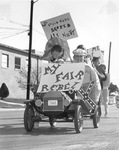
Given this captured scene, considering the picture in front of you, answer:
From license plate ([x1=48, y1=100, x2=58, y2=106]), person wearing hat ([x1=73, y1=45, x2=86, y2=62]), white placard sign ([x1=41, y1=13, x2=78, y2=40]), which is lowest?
license plate ([x1=48, y1=100, x2=58, y2=106])

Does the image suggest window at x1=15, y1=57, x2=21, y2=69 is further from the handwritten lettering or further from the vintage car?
the handwritten lettering

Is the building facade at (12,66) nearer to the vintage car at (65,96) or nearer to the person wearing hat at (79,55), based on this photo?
the person wearing hat at (79,55)

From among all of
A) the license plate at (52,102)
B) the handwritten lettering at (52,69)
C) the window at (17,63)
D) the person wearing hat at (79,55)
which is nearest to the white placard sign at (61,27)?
the person wearing hat at (79,55)

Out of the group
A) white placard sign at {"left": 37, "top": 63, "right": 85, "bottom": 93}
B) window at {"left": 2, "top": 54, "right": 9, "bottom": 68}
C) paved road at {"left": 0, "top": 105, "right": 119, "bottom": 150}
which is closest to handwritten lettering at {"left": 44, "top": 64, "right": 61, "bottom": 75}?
white placard sign at {"left": 37, "top": 63, "right": 85, "bottom": 93}

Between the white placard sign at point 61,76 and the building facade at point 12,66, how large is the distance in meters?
34.9

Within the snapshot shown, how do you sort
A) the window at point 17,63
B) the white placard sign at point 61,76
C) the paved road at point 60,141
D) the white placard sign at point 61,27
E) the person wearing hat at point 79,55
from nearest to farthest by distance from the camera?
the paved road at point 60,141
the white placard sign at point 61,76
the person wearing hat at point 79,55
the white placard sign at point 61,27
the window at point 17,63

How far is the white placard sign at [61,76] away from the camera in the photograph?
840 centimetres

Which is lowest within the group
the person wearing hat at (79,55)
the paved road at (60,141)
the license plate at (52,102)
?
the paved road at (60,141)

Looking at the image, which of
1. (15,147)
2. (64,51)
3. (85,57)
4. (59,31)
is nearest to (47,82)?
(64,51)

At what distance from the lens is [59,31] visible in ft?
39.8

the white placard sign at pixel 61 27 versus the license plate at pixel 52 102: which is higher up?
the white placard sign at pixel 61 27

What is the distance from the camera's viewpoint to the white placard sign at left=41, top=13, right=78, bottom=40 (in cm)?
1185

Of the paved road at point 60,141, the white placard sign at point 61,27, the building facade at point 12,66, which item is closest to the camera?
the paved road at point 60,141

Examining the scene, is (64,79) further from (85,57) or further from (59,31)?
(59,31)
